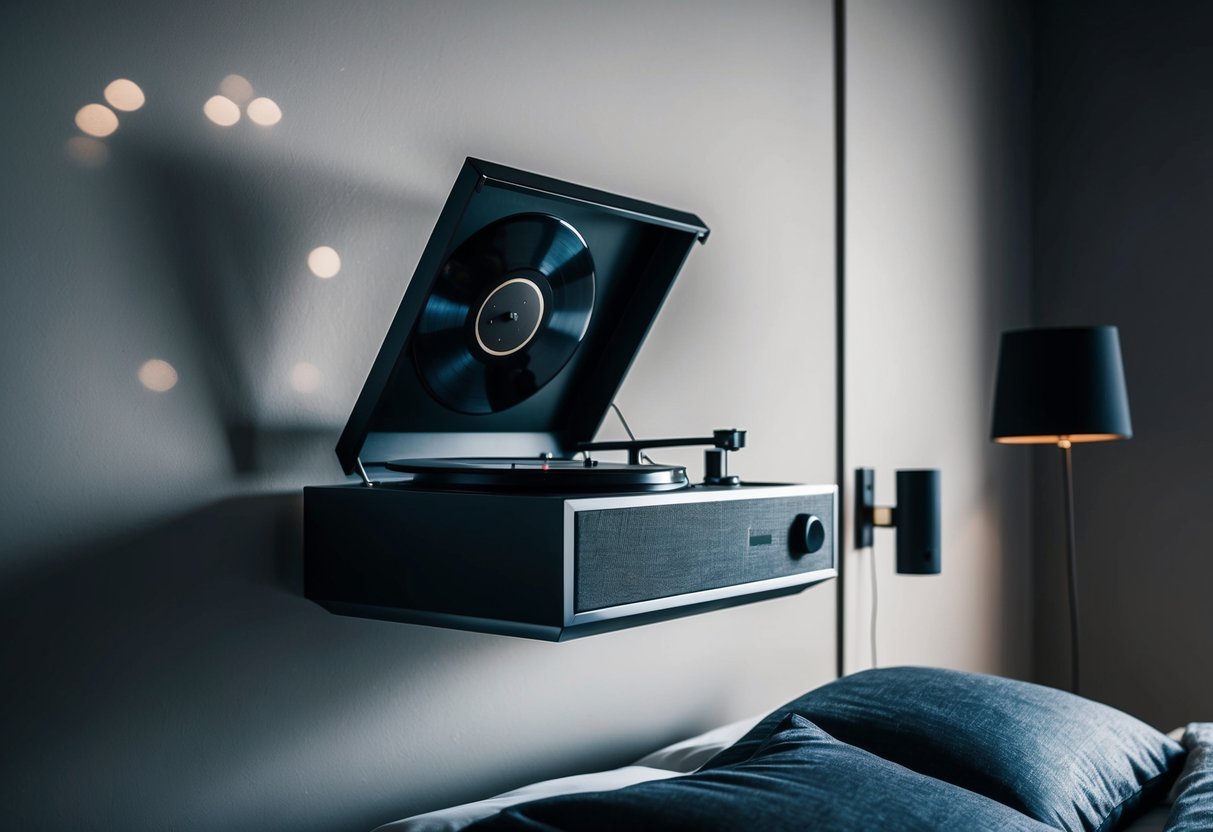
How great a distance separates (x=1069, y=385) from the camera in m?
2.35

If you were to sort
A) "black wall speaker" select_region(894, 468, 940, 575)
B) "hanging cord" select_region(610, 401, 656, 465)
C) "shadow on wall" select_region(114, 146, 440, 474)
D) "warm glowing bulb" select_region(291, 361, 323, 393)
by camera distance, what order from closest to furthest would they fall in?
"shadow on wall" select_region(114, 146, 440, 474) → "warm glowing bulb" select_region(291, 361, 323, 393) → "hanging cord" select_region(610, 401, 656, 465) → "black wall speaker" select_region(894, 468, 940, 575)

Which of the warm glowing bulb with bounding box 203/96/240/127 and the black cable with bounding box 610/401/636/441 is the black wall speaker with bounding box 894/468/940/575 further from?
the warm glowing bulb with bounding box 203/96/240/127

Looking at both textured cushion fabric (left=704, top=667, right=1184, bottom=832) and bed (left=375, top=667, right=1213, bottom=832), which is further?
textured cushion fabric (left=704, top=667, right=1184, bottom=832)

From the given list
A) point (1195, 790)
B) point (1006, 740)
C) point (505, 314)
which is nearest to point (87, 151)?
point (505, 314)

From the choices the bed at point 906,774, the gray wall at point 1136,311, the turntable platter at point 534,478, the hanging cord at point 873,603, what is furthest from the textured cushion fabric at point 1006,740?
the gray wall at point 1136,311

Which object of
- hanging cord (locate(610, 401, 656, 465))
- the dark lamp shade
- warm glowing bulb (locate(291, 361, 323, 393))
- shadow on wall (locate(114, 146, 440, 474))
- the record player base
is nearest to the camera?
the record player base

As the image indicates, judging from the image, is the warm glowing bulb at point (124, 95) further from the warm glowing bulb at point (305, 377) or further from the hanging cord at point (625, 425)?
the hanging cord at point (625, 425)

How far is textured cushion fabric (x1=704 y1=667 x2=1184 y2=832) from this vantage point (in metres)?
1.28

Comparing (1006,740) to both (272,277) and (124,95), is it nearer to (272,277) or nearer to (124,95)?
(272,277)

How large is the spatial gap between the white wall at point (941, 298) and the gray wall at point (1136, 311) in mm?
87

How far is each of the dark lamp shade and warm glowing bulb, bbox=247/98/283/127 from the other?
1.73 meters

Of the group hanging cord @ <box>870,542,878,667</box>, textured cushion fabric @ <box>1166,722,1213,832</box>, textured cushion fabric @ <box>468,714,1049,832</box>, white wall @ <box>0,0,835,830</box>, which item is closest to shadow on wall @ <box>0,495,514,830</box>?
white wall @ <box>0,0,835,830</box>

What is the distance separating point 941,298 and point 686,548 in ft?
5.37

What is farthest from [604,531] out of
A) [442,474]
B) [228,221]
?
[228,221]
